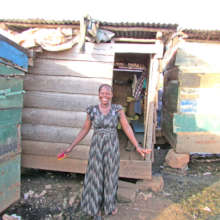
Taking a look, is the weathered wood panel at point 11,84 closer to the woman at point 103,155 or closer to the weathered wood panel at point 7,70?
the weathered wood panel at point 7,70

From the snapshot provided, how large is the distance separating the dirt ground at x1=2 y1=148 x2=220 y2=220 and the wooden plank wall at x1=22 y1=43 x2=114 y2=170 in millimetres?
429

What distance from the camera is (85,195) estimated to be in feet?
8.91

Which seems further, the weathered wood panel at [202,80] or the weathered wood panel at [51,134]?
the weathered wood panel at [202,80]

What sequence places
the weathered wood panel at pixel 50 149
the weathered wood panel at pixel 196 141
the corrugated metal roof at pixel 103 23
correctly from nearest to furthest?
the corrugated metal roof at pixel 103 23
the weathered wood panel at pixel 50 149
the weathered wood panel at pixel 196 141

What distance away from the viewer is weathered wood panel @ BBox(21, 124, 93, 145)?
3.87m

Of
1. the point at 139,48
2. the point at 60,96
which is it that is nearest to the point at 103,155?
the point at 60,96

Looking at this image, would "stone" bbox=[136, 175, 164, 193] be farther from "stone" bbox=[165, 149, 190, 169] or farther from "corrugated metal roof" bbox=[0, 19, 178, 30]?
"corrugated metal roof" bbox=[0, 19, 178, 30]

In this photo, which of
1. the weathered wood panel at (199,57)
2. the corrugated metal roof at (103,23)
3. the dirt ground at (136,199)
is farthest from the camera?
the weathered wood panel at (199,57)

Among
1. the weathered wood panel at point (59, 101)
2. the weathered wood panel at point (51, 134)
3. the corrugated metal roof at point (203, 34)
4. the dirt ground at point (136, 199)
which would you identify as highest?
the corrugated metal roof at point (203, 34)

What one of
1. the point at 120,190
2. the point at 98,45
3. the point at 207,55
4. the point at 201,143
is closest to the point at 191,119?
the point at 201,143

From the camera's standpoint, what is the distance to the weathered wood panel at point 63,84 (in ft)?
12.4

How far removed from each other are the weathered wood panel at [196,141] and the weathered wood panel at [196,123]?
11cm

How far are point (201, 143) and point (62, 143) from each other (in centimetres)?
337

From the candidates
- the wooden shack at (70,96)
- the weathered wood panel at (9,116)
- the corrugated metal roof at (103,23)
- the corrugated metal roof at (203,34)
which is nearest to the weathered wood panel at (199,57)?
the corrugated metal roof at (203,34)
